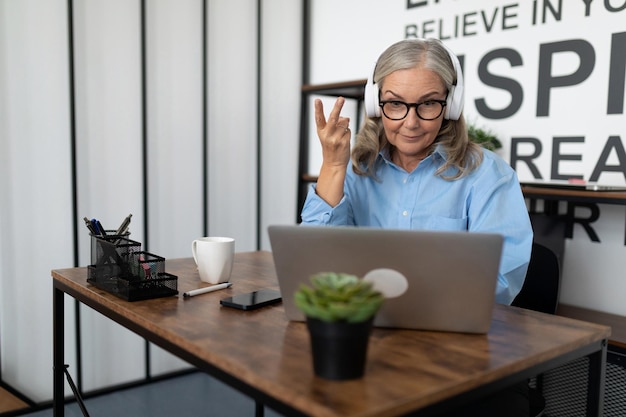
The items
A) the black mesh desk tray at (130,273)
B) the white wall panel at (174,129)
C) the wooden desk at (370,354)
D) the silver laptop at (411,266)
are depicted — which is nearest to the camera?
the wooden desk at (370,354)

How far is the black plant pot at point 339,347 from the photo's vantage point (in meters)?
0.75

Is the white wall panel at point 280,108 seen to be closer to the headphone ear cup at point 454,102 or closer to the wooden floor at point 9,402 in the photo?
the wooden floor at point 9,402

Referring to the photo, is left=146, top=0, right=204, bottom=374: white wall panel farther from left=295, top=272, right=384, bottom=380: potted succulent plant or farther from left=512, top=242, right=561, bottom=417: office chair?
left=295, top=272, right=384, bottom=380: potted succulent plant

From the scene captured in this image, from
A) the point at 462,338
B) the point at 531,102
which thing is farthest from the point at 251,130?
the point at 462,338

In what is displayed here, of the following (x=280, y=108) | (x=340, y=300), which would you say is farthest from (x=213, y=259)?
(x=280, y=108)

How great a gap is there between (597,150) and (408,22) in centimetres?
110

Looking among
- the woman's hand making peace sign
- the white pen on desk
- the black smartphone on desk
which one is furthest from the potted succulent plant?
the woman's hand making peace sign

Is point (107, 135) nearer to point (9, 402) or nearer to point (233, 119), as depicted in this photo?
point (233, 119)

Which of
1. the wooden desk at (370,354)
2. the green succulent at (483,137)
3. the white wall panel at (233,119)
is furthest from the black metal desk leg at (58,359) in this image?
the green succulent at (483,137)

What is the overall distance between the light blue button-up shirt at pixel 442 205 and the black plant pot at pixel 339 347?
620mm

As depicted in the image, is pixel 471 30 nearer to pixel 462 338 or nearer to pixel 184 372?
pixel 462 338

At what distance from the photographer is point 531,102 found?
2.34 m

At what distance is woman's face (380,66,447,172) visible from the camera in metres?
1.46

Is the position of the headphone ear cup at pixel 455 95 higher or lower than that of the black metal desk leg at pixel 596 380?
higher
